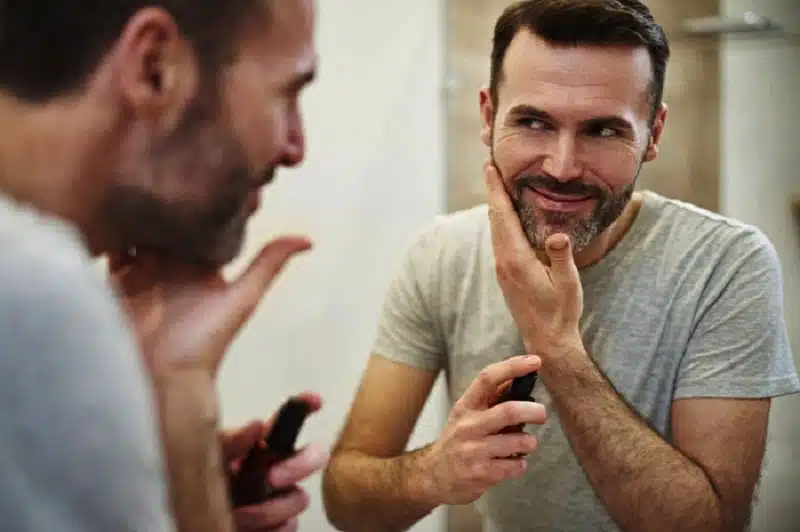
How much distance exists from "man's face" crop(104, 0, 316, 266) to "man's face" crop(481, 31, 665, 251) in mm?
286

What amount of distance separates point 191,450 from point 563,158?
0.42m

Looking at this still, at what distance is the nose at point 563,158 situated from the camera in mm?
736

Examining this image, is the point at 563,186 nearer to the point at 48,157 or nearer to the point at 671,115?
the point at 671,115

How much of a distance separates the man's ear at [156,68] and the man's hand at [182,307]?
3.9 inches

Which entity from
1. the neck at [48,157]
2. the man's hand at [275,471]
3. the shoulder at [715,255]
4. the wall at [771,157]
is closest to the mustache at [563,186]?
the shoulder at [715,255]

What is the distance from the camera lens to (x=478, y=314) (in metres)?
0.83

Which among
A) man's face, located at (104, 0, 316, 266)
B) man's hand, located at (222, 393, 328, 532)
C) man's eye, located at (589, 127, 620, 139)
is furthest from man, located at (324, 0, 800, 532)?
man's face, located at (104, 0, 316, 266)

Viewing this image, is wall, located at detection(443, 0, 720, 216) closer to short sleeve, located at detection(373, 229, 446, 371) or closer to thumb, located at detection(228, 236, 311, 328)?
short sleeve, located at detection(373, 229, 446, 371)

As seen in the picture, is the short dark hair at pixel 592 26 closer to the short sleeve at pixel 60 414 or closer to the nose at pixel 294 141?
the nose at pixel 294 141

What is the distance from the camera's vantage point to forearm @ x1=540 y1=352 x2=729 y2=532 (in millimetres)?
717

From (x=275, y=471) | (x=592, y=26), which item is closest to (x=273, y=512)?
(x=275, y=471)

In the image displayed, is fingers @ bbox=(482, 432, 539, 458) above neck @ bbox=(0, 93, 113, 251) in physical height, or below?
below

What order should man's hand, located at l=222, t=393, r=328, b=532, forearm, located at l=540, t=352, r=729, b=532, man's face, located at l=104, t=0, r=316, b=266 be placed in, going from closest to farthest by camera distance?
man's face, located at l=104, t=0, r=316, b=266, man's hand, located at l=222, t=393, r=328, b=532, forearm, located at l=540, t=352, r=729, b=532

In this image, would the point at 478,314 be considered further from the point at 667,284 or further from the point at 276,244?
the point at 276,244
